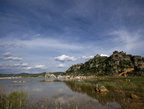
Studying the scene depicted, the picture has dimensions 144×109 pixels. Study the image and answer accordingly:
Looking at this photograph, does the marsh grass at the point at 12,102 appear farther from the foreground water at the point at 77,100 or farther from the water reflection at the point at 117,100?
the water reflection at the point at 117,100

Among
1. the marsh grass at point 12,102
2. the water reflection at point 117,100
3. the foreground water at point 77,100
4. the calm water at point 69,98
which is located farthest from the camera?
the calm water at point 69,98

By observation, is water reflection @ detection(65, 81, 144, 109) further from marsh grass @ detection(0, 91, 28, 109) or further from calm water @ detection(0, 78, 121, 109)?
marsh grass @ detection(0, 91, 28, 109)

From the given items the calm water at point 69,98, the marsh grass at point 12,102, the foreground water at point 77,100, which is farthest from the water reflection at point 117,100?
the marsh grass at point 12,102

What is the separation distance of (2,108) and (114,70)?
137743 millimetres

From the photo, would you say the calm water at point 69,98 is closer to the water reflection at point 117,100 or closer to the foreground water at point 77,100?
the foreground water at point 77,100

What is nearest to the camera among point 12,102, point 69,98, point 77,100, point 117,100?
point 12,102

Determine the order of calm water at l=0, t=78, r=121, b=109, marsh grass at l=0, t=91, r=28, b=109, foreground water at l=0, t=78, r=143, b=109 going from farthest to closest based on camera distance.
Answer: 1. calm water at l=0, t=78, r=121, b=109
2. foreground water at l=0, t=78, r=143, b=109
3. marsh grass at l=0, t=91, r=28, b=109

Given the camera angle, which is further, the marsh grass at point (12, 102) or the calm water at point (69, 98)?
the calm water at point (69, 98)

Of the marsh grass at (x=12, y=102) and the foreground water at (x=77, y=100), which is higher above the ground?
the marsh grass at (x=12, y=102)

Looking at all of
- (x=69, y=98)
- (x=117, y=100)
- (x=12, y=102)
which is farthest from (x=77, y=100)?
(x=12, y=102)

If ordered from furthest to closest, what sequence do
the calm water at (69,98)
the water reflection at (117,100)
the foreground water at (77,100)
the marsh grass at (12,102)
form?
the calm water at (69,98) → the foreground water at (77,100) → the water reflection at (117,100) → the marsh grass at (12,102)

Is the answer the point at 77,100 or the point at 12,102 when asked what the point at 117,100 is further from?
the point at 12,102

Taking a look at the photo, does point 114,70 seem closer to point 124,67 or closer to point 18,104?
point 124,67

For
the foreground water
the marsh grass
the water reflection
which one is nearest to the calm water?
the foreground water
